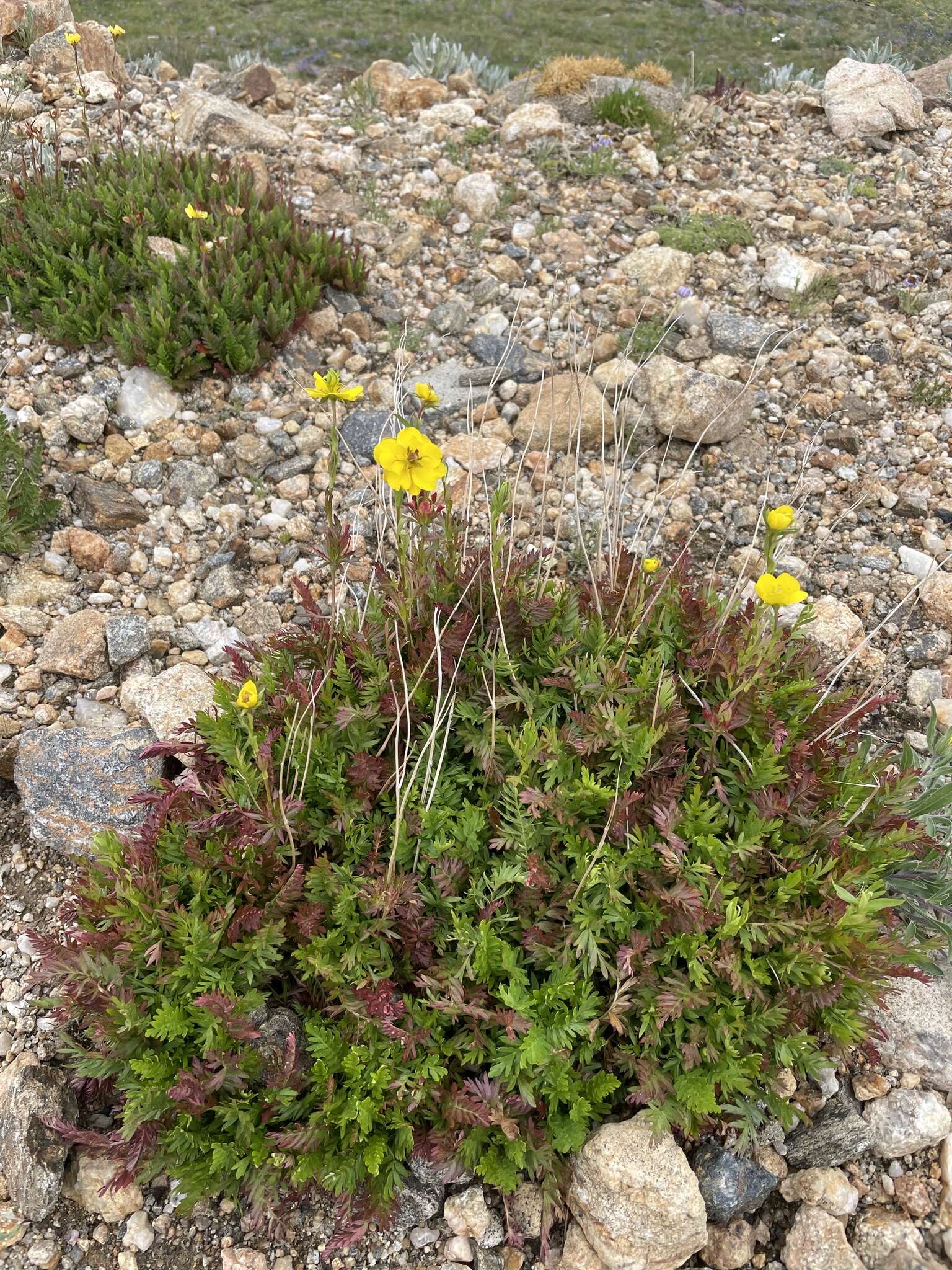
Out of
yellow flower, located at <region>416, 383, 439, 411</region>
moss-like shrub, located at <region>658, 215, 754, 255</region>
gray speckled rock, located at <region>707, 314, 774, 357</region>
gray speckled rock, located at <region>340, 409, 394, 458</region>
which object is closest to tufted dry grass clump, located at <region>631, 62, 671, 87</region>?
moss-like shrub, located at <region>658, 215, 754, 255</region>

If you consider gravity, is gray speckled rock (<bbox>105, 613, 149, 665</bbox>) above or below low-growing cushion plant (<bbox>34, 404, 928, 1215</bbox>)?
below

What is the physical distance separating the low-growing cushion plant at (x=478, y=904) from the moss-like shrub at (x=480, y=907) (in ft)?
0.04

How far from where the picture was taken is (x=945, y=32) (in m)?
20.0

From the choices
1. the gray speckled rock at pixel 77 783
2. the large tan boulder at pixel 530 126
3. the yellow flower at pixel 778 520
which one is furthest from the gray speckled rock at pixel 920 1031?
the large tan boulder at pixel 530 126

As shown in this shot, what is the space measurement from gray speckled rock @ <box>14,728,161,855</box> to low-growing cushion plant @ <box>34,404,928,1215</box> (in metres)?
0.28

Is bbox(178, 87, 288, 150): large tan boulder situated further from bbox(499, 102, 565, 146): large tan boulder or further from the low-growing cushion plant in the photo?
the low-growing cushion plant

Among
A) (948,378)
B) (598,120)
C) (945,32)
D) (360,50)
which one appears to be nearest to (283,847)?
(948,378)

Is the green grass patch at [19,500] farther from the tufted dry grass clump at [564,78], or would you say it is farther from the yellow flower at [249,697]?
the tufted dry grass clump at [564,78]

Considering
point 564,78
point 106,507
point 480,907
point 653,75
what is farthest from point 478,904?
point 653,75

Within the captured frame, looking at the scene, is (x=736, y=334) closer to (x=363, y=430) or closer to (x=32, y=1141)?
(x=363, y=430)

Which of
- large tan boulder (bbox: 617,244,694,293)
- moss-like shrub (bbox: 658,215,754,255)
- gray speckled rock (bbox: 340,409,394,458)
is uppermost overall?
moss-like shrub (bbox: 658,215,754,255)

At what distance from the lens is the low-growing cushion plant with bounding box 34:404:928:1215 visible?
2.81 metres

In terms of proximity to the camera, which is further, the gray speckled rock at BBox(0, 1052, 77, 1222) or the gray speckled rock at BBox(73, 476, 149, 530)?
the gray speckled rock at BBox(73, 476, 149, 530)

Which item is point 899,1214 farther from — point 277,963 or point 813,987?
point 277,963
